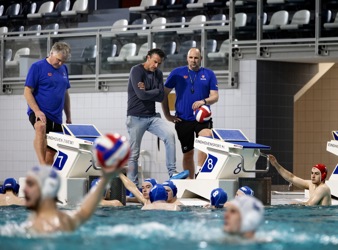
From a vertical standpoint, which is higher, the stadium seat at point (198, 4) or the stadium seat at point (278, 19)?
the stadium seat at point (198, 4)

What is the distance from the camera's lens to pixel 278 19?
16.9 meters

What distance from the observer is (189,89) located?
13.2m

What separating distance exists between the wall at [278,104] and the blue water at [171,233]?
21.6 feet

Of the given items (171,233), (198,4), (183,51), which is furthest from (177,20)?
(171,233)

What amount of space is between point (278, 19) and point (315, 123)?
9.57ft

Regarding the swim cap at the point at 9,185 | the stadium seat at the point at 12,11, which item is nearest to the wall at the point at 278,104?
the swim cap at the point at 9,185

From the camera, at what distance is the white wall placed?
16.7 meters

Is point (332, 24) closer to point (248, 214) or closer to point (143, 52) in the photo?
point (143, 52)

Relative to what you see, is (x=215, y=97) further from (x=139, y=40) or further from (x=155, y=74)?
(x=139, y=40)

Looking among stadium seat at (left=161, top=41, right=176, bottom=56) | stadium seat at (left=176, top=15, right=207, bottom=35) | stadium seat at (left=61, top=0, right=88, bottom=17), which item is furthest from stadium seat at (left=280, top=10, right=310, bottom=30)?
stadium seat at (left=61, top=0, right=88, bottom=17)

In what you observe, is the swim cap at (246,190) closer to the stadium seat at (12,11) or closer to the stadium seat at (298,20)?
the stadium seat at (298,20)

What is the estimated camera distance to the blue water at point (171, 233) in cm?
594

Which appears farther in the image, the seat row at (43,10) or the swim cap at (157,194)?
the seat row at (43,10)

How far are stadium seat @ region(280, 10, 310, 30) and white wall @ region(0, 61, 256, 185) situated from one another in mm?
866
